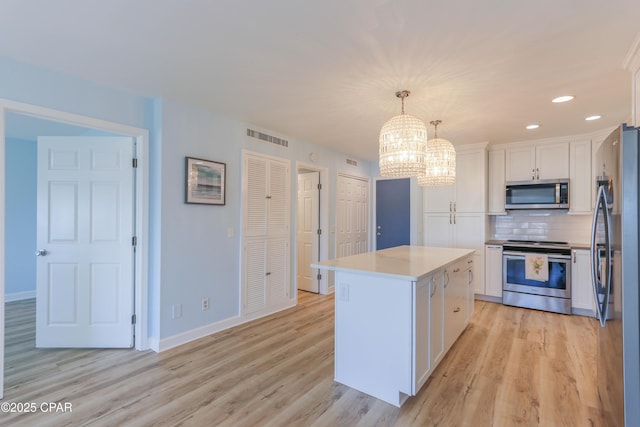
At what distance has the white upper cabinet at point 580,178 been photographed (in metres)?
4.05

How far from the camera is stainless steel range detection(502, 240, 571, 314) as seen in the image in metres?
Answer: 3.97

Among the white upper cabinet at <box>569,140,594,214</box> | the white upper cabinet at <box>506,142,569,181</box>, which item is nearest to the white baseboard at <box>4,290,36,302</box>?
the white upper cabinet at <box>506,142,569,181</box>

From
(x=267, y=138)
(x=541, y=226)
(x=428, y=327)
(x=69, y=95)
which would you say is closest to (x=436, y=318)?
(x=428, y=327)

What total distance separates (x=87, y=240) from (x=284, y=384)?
7.54 ft

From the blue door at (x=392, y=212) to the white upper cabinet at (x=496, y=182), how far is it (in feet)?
4.41

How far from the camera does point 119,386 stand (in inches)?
89.9

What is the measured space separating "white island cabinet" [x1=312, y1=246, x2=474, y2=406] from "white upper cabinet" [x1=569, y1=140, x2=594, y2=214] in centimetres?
292

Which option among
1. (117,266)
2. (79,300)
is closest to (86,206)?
(117,266)

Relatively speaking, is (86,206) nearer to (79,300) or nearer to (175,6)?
(79,300)

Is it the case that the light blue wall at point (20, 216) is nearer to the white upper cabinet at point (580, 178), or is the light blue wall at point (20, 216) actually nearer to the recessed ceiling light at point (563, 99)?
the recessed ceiling light at point (563, 99)

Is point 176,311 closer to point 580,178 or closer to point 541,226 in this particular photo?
point 541,226

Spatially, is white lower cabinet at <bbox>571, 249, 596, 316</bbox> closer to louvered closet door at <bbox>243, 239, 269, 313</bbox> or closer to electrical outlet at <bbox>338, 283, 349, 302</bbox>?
electrical outlet at <bbox>338, 283, 349, 302</bbox>

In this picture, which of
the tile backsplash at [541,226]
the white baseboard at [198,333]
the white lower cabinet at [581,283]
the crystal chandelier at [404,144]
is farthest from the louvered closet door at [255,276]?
the white lower cabinet at [581,283]

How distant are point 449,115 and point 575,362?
2593 mm
